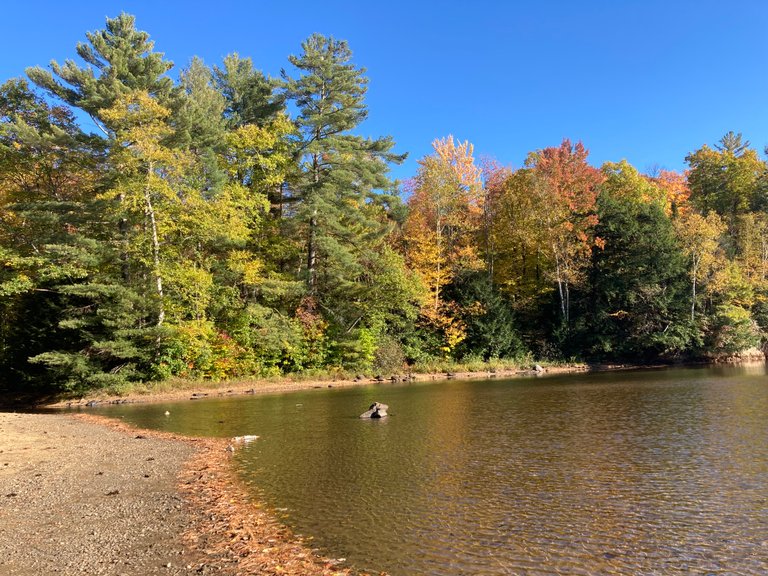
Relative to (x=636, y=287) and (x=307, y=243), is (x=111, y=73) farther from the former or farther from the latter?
(x=636, y=287)

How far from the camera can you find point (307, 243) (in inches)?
1506

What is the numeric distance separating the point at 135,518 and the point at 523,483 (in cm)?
664

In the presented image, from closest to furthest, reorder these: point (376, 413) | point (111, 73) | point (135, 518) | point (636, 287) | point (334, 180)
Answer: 1. point (135, 518)
2. point (376, 413)
3. point (111, 73)
4. point (334, 180)
5. point (636, 287)

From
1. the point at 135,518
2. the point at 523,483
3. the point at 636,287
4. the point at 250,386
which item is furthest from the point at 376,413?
the point at 636,287

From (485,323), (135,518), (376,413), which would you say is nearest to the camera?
(135,518)

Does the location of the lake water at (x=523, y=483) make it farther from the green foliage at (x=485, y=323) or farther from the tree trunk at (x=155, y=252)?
the green foliage at (x=485, y=323)

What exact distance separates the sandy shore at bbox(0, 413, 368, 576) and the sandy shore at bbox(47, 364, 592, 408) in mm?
14079

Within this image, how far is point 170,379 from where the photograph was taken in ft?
96.5

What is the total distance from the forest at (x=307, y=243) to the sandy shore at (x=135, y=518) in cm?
1712

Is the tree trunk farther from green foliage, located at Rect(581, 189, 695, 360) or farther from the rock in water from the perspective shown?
green foliage, located at Rect(581, 189, 695, 360)

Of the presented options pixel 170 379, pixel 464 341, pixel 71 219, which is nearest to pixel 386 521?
pixel 170 379

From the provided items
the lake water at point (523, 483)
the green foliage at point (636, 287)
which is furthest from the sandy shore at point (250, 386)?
the lake water at point (523, 483)

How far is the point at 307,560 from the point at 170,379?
84.3ft

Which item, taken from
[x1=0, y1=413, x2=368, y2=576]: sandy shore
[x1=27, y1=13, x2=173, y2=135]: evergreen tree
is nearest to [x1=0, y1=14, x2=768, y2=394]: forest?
[x1=27, y1=13, x2=173, y2=135]: evergreen tree
